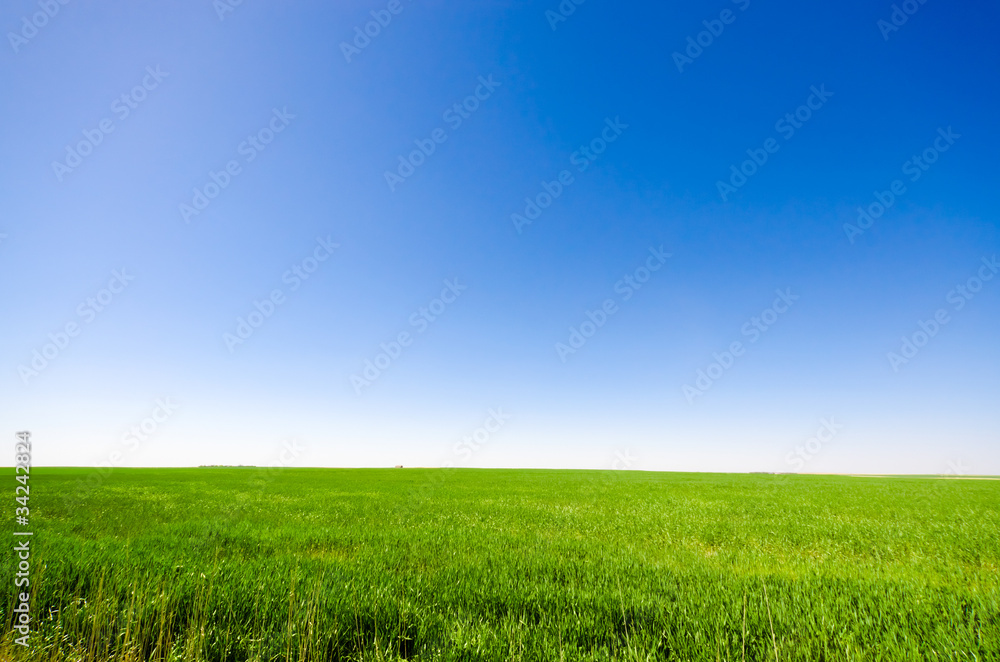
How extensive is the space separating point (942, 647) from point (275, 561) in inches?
353

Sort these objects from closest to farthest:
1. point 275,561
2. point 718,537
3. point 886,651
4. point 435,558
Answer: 1. point 886,651
2. point 275,561
3. point 435,558
4. point 718,537

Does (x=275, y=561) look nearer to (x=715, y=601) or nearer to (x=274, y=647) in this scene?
(x=274, y=647)

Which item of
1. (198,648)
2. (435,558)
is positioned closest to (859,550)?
(435,558)

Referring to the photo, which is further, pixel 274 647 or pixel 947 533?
pixel 947 533

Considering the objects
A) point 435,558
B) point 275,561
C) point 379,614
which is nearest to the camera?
point 379,614

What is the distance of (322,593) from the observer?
5.17 m

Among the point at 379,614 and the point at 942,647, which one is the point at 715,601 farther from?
the point at 379,614

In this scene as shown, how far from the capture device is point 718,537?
1092 centimetres

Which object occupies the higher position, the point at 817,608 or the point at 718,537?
the point at 817,608

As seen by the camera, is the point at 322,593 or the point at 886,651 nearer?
the point at 886,651

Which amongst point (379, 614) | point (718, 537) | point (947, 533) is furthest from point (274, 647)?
point (947, 533)

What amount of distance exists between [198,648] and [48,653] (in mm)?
1506

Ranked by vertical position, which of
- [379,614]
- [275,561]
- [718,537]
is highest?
[379,614]

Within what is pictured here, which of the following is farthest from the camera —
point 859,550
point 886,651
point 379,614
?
point 859,550
